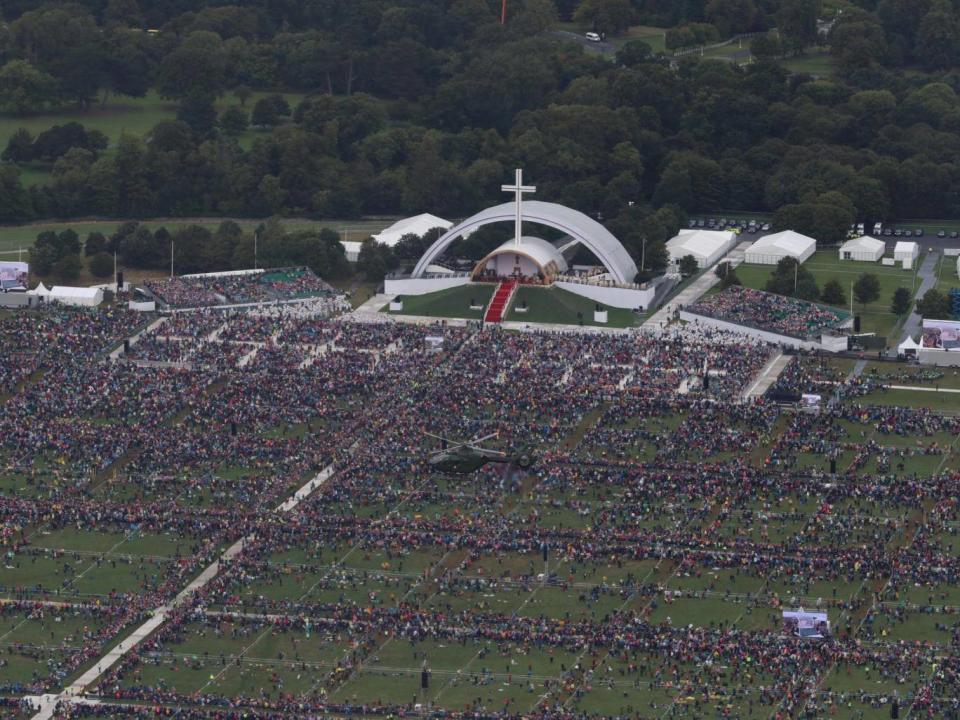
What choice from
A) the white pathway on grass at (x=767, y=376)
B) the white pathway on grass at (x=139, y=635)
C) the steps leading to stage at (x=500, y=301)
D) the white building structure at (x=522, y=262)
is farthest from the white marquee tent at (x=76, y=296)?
the white pathway on grass at (x=767, y=376)

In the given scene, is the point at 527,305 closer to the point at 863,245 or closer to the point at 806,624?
the point at 863,245

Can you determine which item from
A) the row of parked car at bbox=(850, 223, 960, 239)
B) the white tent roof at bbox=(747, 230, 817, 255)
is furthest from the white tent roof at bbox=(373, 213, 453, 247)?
the row of parked car at bbox=(850, 223, 960, 239)

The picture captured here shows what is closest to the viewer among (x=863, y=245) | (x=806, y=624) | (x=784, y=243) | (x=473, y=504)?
(x=806, y=624)

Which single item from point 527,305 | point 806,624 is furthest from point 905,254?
point 806,624

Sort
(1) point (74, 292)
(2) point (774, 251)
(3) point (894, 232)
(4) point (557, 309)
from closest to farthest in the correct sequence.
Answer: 1. (4) point (557, 309)
2. (1) point (74, 292)
3. (2) point (774, 251)
4. (3) point (894, 232)

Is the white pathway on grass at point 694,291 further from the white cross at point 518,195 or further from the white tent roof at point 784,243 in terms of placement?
the white cross at point 518,195

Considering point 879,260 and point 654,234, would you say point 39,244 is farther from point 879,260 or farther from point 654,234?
point 879,260
